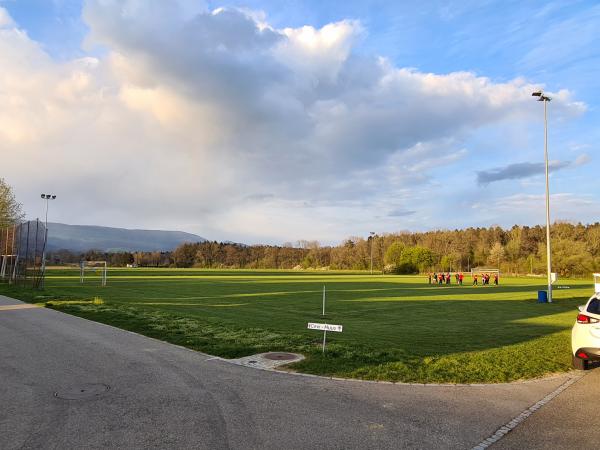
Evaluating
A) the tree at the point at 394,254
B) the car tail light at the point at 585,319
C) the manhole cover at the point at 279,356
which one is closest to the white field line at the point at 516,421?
the car tail light at the point at 585,319

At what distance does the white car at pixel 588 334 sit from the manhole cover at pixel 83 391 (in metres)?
8.84

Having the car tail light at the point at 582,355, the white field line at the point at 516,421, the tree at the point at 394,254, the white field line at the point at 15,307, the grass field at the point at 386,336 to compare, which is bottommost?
the white field line at the point at 15,307

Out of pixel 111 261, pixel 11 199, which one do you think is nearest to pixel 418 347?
A: pixel 11 199

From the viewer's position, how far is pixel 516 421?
5758 millimetres

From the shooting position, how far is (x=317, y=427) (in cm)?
532

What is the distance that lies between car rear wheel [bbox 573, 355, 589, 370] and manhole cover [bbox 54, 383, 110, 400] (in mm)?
9194

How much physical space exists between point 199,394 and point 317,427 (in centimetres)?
222

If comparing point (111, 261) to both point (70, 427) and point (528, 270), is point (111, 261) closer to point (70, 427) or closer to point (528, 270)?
point (528, 270)

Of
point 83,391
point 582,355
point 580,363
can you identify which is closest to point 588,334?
point 582,355

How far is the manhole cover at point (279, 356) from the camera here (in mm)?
9244

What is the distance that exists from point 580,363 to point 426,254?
301ft

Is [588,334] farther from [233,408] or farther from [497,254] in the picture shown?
[497,254]

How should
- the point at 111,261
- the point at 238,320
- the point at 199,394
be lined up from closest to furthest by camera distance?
the point at 199,394 → the point at 238,320 → the point at 111,261

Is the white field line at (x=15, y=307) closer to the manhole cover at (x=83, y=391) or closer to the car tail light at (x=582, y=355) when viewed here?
the manhole cover at (x=83, y=391)
